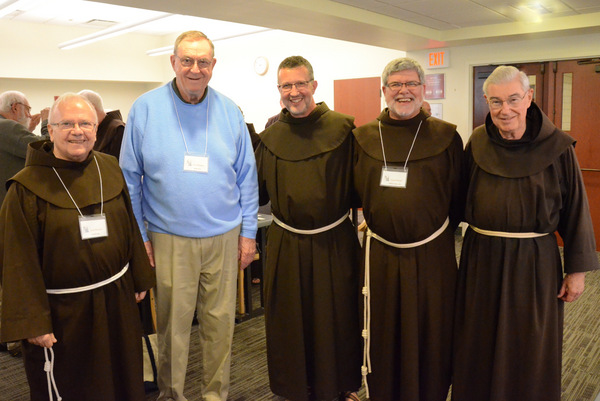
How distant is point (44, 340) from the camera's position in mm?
1765

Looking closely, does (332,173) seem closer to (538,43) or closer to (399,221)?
(399,221)

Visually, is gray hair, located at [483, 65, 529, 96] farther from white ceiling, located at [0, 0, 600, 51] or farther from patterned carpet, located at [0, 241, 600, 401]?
white ceiling, located at [0, 0, 600, 51]

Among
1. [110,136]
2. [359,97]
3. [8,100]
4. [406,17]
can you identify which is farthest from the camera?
[359,97]

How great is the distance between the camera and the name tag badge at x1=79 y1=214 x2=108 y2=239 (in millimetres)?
1815

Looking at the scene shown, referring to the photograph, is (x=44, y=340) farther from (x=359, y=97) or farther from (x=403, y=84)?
(x=359, y=97)

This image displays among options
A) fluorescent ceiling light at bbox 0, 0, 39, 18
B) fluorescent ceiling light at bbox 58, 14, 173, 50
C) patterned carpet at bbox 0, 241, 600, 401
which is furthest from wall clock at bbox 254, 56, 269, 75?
patterned carpet at bbox 0, 241, 600, 401

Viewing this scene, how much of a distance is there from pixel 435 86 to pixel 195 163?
190 inches

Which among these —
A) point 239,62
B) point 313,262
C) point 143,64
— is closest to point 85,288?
point 313,262

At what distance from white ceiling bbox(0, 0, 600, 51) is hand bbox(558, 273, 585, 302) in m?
2.80

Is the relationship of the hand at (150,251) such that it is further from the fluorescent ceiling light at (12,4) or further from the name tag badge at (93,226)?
A: the fluorescent ceiling light at (12,4)

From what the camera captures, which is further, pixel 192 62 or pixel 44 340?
pixel 192 62

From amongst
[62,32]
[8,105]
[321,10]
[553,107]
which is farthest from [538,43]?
[62,32]

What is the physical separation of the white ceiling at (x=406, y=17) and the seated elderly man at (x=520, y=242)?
234 centimetres

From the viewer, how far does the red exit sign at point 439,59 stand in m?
6.10
